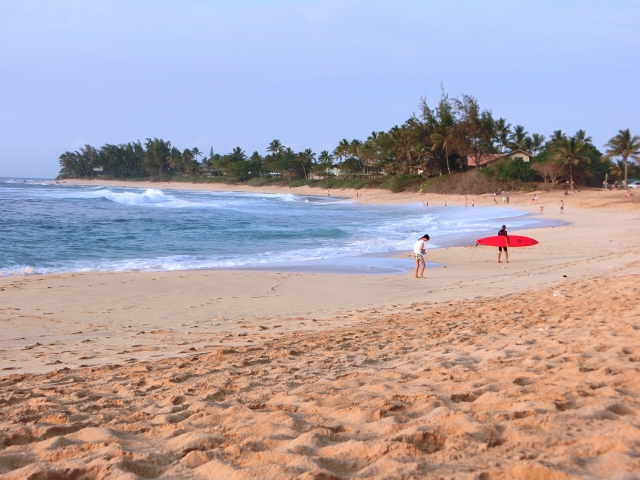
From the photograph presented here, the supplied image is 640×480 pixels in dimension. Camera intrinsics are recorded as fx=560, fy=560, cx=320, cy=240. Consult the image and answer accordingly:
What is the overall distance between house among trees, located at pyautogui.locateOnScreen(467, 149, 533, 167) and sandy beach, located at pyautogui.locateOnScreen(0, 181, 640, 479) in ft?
191

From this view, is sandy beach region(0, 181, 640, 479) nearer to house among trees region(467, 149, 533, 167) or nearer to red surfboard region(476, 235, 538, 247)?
red surfboard region(476, 235, 538, 247)

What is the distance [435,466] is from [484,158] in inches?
2762

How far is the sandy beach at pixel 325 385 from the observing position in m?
2.74

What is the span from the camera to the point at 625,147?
5175cm

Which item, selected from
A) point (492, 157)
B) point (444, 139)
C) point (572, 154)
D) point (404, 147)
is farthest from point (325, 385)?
point (404, 147)

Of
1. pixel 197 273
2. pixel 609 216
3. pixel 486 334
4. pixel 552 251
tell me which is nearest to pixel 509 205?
pixel 609 216

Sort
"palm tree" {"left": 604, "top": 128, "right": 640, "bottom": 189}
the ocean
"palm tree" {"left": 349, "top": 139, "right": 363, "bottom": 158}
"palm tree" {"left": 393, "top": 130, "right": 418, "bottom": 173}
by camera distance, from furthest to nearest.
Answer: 1. "palm tree" {"left": 349, "top": 139, "right": 363, "bottom": 158}
2. "palm tree" {"left": 393, "top": 130, "right": 418, "bottom": 173}
3. "palm tree" {"left": 604, "top": 128, "right": 640, "bottom": 189}
4. the ocean

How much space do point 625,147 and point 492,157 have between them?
18575 mm

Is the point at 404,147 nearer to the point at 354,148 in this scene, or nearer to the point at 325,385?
the point at 354,148

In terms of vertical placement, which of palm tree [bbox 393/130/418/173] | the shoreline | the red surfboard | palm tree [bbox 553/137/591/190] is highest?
palm tree [bbox 393/130/418/173]

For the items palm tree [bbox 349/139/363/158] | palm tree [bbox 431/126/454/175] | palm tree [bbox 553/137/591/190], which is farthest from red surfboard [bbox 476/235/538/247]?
palm tree [bbox 349/139/363/158]

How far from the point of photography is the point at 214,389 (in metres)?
4.29

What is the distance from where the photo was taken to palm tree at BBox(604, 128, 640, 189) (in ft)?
168

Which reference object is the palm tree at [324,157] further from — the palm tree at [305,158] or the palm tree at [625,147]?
the palm tree at [625,147]
